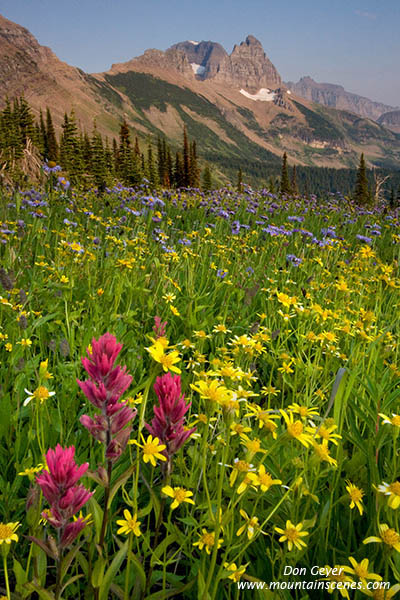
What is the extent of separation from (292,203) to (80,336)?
10.1m

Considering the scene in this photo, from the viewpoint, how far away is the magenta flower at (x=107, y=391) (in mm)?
1032

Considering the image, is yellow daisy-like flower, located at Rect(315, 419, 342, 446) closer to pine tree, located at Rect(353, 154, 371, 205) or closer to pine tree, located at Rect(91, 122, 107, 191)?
pine tree, located at Rect(91, 122, 107, 191)

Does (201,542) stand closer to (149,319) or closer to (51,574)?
(51,574)

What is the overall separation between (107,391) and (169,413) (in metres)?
0.22

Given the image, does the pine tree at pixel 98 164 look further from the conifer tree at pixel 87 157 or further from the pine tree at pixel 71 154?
the pine tree at pixel 71 154

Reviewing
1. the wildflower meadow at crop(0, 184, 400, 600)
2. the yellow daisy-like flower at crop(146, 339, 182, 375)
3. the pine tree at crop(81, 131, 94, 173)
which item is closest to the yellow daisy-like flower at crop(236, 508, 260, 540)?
the wildflower meadow at crop(0, 184, 400, 600)

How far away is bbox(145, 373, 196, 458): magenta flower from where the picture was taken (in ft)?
3.71

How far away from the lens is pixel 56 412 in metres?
2.18

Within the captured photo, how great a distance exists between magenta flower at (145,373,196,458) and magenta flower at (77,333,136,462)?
0.10 metres

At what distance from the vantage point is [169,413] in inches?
45.3

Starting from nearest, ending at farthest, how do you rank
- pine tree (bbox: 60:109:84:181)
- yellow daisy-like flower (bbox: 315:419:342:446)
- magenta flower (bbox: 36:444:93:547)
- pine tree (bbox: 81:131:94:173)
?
magenta flower (bbox: 36:444:93:547) < yellow daisy-like flower (bbox: 315:419:342:446) < pine tree (bbox: 60:109:84:181) < pine tree (bbox: 81:131:94:173)

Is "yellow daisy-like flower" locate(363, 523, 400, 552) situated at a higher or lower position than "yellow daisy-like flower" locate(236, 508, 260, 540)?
higher

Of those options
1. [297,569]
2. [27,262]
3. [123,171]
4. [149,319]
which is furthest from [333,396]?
[123,171]

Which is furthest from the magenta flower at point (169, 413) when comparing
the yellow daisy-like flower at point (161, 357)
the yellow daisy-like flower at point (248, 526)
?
the yellow daisy-like flower at point (248, 526)
